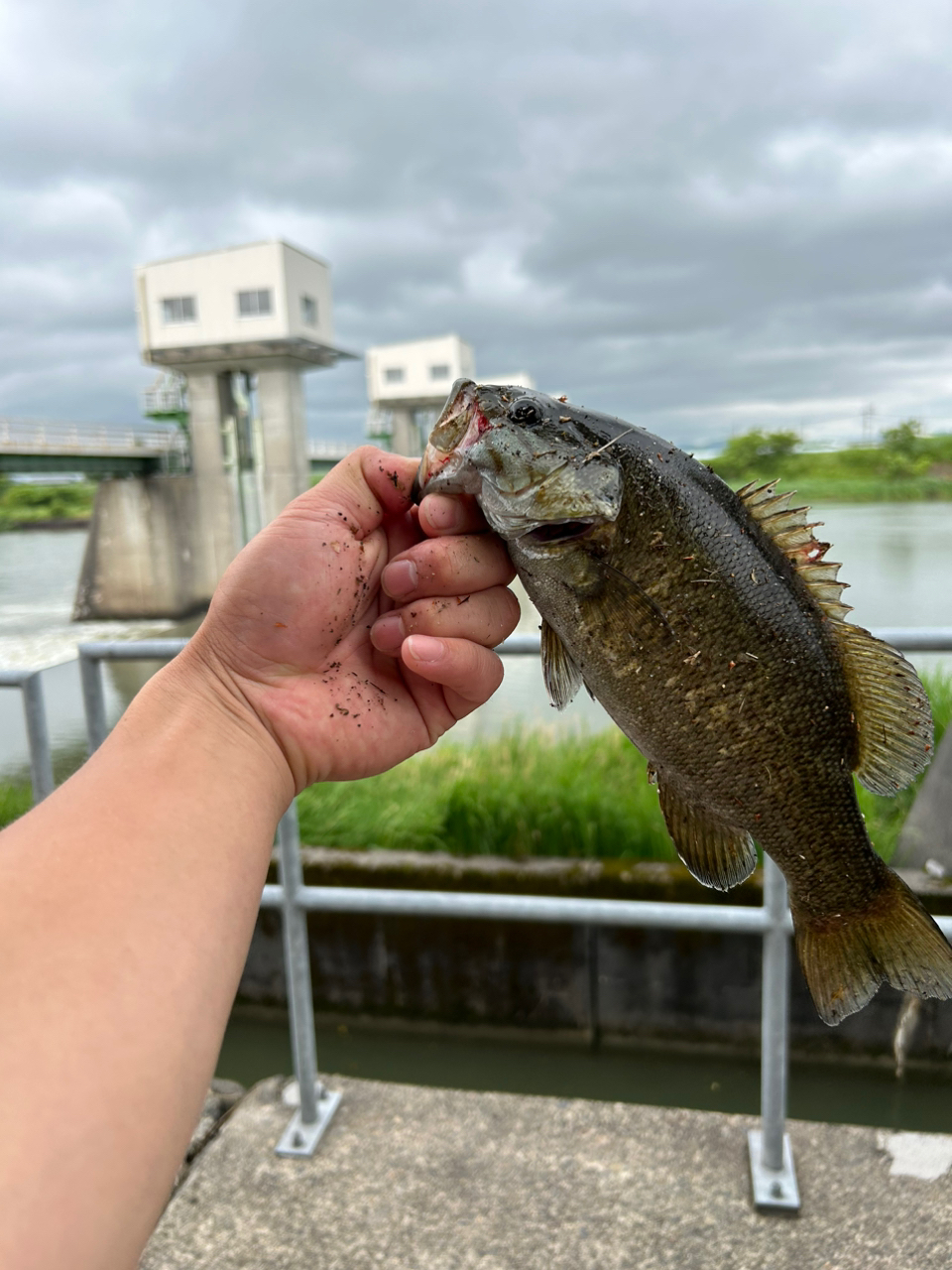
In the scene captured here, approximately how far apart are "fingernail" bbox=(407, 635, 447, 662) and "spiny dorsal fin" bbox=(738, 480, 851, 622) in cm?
53

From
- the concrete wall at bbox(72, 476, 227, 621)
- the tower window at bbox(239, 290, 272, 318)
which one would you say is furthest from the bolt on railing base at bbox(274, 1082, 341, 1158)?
the tower window at bbox(239, 290, 272, 318)

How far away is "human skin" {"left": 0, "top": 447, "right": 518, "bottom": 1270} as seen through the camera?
2.78ft

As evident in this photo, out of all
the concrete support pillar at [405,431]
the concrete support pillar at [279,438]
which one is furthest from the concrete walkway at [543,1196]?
the concrete support pillar at [405,431]

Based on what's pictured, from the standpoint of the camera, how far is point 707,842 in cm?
133

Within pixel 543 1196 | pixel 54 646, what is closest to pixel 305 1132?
pixel 543 1196

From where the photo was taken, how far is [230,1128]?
292 cm

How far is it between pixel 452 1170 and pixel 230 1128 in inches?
29.6

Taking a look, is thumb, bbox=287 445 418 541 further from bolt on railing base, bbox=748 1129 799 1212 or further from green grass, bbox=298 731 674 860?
green grass, bbox=298 731 674 860

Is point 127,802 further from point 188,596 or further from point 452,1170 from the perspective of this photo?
point 188,596

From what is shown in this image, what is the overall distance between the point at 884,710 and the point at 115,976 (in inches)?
41.6

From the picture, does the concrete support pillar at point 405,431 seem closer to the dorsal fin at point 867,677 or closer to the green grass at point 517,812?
the green grass at point 517,812

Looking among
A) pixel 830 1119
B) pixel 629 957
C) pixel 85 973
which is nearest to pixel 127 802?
pixel 85 973

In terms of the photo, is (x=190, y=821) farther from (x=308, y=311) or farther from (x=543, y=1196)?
(x=308, y=311)

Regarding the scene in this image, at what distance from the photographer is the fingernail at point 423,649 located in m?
1.47
